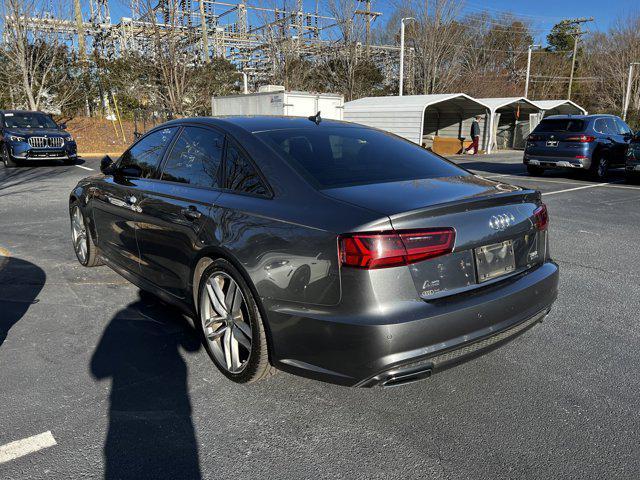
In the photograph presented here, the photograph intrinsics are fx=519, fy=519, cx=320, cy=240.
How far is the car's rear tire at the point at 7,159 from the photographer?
601 inches

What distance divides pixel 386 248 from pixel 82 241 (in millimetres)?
4084

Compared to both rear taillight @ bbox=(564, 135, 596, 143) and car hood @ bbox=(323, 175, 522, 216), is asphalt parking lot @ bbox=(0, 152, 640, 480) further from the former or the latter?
rear taillight @ bbox=(564, 135, 596, 143)

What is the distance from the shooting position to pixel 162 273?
12.3ft

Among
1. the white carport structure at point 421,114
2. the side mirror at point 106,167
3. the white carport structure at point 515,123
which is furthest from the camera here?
the white carport structure at point 515,123

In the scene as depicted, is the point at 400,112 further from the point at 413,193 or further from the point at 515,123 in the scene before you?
the point at 413,193

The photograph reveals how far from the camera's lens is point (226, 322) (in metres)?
3.15

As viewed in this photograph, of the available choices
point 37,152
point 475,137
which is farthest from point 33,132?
point 475,137

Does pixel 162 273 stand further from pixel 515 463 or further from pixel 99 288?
pixel 515 463

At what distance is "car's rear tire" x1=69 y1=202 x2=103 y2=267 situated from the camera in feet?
17.1

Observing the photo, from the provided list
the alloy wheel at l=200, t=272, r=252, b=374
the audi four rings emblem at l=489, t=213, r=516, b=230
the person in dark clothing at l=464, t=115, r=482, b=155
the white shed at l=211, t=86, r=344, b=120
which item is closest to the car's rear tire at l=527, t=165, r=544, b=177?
the white shed at l=211, t=86, r=344, b=120

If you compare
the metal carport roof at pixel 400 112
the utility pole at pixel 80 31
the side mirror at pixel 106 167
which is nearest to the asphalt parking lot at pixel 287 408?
the side mirror at pixel 106 167

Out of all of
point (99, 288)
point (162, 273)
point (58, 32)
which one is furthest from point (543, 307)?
point (58, 32)

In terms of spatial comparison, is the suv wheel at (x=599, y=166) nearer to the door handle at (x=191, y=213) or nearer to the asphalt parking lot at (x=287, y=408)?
the asphalt parking lot at (x=287, y=408)

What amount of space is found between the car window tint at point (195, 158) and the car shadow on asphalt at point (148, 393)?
1.13 meters
